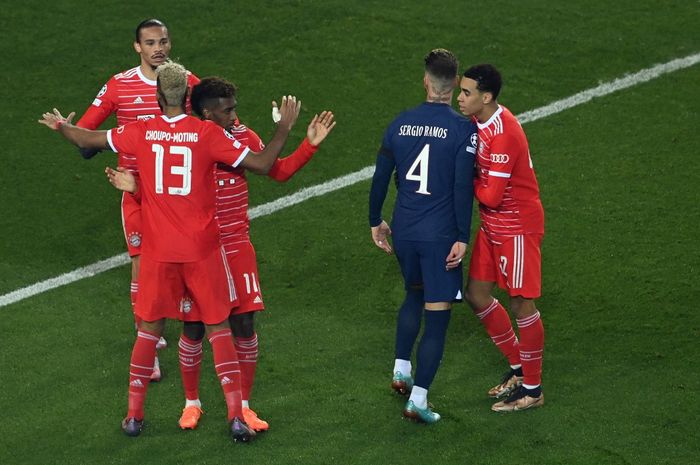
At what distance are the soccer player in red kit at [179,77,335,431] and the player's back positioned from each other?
478 millimetres

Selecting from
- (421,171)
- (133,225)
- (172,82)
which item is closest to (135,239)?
(133,225)

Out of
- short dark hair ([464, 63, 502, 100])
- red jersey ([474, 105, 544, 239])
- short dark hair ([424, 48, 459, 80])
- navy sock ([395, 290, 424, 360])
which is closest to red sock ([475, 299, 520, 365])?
navy sock ([395, 290, 424, 360])

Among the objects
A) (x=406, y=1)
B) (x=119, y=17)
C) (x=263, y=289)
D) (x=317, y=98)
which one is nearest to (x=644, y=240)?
(x=263, y=289)

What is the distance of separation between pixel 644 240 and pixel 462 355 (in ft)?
7.18

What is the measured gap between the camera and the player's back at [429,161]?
824 centimetres

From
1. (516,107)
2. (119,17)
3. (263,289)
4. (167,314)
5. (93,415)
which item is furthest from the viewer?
(119,17)

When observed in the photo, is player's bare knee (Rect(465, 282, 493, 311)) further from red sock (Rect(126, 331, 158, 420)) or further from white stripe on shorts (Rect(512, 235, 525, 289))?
red sock (Rect(126, 331, 158, 420))

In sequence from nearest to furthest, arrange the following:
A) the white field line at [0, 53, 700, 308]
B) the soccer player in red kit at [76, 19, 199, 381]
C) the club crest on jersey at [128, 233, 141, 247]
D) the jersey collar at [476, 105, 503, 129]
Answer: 1. the jersey collar at [476, 105, 503, 129]
2. the club crest on jersey at [128, 233, 141, 247]
3. the soccer player in red kit at [76, 19, 199, 381]
4. the white field line at [0, 53, 700, 308]

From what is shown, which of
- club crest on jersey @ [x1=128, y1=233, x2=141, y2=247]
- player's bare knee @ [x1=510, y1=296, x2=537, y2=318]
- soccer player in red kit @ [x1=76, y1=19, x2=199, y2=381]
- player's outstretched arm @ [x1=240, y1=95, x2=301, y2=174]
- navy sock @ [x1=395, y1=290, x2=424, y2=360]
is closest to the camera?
player's outstretched arm @ [x1=240, y1=95, x2=301, y2=174]

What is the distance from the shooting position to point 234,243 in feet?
28.1

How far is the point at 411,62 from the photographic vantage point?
1409 centimetres

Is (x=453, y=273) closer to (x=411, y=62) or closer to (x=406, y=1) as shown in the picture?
(x=411, y=62)

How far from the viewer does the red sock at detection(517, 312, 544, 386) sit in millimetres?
8664

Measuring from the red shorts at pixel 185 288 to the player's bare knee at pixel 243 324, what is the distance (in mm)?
290
